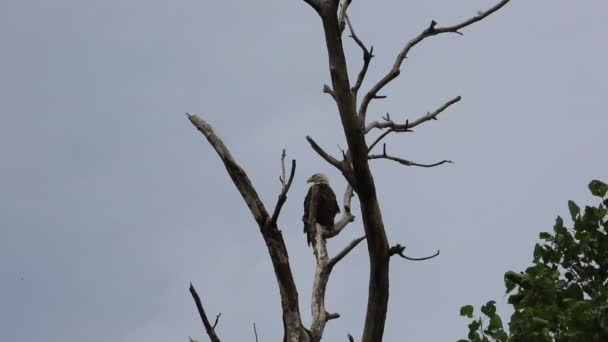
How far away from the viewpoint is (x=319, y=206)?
11.1 metres

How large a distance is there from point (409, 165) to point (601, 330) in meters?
1.93

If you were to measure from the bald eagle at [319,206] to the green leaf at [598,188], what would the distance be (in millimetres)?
2615

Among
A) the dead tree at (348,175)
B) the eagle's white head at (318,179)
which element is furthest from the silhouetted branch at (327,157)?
the eagle's white head at (318,179)

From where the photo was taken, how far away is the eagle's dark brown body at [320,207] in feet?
31.7

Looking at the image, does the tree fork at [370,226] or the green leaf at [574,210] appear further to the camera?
the green leaf at [574,210]

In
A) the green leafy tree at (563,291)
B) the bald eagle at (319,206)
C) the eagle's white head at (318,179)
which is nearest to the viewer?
the green leafy tree at (563,291)

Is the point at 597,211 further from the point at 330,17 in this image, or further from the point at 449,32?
the point at 330,17

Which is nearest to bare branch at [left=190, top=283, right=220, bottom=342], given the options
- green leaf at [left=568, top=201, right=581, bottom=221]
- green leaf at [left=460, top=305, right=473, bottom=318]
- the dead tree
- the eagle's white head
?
the dead tree

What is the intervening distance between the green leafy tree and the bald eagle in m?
2.62

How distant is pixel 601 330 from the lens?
5.84 m

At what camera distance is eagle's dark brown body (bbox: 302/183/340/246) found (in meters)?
9.65

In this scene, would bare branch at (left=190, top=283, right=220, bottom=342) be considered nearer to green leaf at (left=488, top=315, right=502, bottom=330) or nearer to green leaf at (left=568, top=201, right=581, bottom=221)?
green leaf at (left=488, top=315, right=502, bottom=330)

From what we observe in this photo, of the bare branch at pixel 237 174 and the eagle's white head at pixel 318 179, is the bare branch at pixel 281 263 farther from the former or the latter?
the eagle's white head at pixel 318 179

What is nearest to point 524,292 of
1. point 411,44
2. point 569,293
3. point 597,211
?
point 569,293
